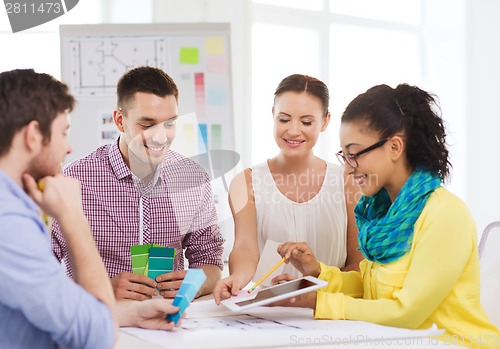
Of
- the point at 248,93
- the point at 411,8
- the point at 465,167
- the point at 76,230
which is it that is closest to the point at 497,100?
the point at 465,167

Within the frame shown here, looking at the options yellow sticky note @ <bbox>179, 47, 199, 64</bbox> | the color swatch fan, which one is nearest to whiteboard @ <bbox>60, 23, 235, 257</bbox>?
yellow sticky note @ <bbox>179, 47, 199, 64</bbox>

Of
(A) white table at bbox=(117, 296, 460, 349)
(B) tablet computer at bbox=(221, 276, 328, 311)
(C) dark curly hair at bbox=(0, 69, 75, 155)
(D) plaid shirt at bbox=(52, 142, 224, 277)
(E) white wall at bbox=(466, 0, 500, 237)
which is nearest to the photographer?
(C) dark curly hair at bbox=(0, 69, 75, 155)

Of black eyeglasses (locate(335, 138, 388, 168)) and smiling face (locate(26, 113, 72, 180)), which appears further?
black eyeglasses (locate(335, 138, 388, 168))

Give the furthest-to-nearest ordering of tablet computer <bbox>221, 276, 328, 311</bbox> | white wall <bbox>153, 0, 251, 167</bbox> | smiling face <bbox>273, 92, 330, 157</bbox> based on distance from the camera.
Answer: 1. white wall <bbox>153, 0, 251, 167</bbox>
2. smiling face <bbox>273, 92, 330, 157</bbox>
3. tablet computer <bbox>221, 276, 328, 311</bbox>

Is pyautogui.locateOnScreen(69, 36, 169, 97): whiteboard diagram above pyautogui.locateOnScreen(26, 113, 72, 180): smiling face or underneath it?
above

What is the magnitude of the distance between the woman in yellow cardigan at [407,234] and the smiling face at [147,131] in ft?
2.25

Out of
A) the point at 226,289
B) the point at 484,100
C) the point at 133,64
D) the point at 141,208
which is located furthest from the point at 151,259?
the point at 484,100

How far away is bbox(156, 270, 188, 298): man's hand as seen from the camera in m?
1.65

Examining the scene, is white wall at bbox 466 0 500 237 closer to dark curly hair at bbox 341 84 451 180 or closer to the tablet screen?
dark curly hair at bbox 341 84 451 180

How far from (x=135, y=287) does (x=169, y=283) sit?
3.4 inches

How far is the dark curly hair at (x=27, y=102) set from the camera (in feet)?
3.31

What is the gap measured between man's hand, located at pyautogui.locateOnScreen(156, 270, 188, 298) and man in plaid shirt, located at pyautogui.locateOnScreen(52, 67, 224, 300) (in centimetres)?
36

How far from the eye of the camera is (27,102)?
1.02 metres

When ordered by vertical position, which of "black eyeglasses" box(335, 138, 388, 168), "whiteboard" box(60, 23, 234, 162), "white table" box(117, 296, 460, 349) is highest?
"whiteboard" box(60, 23, 234, 162)
